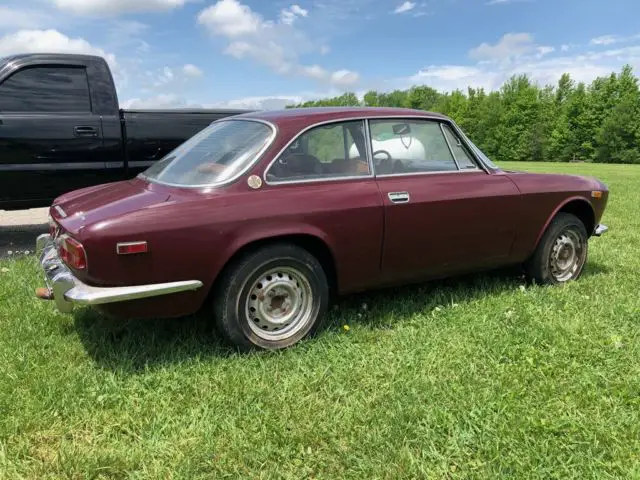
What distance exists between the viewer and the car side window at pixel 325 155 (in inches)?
136

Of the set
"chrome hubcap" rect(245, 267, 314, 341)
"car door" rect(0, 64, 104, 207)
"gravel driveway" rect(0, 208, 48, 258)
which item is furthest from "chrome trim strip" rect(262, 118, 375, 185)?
"gravel driveway" rect(0, 208, 48, 258)

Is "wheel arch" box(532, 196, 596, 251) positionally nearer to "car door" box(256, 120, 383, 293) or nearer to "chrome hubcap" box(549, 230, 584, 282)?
"chrome hubcap" box(549, 230, 584, 282)

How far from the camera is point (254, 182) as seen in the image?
130 inches

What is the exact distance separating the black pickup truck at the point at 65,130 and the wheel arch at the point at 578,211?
13.6ft

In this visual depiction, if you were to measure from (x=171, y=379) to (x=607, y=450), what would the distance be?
2223 millimetres

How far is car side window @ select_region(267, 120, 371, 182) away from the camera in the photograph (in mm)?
3461

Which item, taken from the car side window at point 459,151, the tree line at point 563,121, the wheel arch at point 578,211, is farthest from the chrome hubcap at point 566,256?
the tree line at point 563,121

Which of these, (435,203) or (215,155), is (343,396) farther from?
(215,155)

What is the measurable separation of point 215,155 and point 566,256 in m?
3.18

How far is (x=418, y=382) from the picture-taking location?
301 centimetres

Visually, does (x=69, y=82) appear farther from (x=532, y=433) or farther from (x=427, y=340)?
(x=532, y=433)

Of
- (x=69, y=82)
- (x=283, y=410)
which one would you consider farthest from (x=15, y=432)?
(x=69, y=82)

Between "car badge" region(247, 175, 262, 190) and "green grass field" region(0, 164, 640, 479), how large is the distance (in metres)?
1.01

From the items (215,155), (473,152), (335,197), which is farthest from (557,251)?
(215,155)
